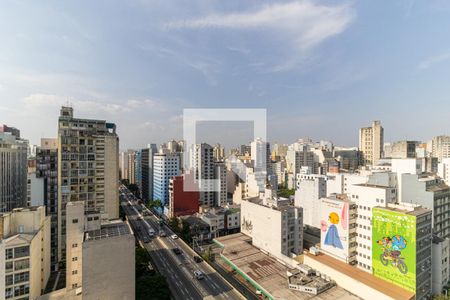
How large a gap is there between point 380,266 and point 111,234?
16066 mm

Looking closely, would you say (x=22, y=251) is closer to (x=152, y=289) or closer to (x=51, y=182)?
(x=152, y=289)

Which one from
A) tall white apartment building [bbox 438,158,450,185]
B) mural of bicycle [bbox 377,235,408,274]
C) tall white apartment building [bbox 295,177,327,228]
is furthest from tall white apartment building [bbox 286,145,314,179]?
mural of bicycle [bbox 377,235,408,274]

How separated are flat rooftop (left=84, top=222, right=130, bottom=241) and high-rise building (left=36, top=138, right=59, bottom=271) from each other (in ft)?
30.3

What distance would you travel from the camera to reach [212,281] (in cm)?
1633

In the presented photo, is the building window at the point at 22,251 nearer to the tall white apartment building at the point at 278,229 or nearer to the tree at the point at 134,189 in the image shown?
the tall white apartment building at the point at 278,229

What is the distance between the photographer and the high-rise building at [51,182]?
19016mm

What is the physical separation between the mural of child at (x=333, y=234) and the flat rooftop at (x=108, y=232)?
46.3ft

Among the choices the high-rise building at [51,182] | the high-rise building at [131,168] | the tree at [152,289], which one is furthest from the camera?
the high-rise building at [131,168]

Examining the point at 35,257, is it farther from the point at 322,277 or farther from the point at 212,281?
the point at 322,277

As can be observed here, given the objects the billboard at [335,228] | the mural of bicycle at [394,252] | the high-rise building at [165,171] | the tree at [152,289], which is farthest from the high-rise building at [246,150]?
the tree at [152,289]

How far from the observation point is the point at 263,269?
55.4 feet

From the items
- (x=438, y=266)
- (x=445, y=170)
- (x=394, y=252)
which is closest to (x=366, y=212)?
(x=394, y=252)

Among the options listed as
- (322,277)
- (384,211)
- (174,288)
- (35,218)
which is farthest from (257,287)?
(35,218)

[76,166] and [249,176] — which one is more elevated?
[76,166]
